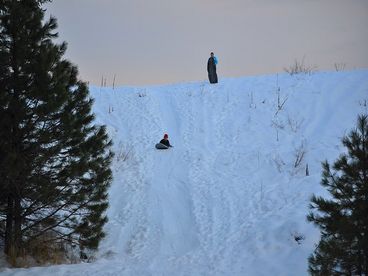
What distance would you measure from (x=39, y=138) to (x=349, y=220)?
5781 mm

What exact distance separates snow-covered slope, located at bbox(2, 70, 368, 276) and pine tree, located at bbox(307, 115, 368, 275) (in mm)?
2385

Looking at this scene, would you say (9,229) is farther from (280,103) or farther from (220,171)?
(280,103)

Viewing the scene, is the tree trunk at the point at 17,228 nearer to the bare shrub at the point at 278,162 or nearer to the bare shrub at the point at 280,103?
the bare shrub at the point at 278,162

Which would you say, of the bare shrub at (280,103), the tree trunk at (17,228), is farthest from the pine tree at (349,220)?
the bare shrub at (280,103)

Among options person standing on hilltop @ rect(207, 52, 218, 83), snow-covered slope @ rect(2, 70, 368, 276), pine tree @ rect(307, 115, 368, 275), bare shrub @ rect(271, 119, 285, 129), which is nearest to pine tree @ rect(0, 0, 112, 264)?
snow-covered slope @ rect(2, 70, 368, 276)

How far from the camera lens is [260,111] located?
64.6 feet

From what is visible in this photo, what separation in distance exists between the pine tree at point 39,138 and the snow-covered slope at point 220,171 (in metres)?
1.07

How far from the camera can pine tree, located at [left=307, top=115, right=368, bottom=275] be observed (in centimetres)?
626

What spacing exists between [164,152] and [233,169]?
2996 millimetres

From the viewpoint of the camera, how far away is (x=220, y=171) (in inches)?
588

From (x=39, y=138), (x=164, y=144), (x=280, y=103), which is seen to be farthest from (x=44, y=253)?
(x=280, y=103)

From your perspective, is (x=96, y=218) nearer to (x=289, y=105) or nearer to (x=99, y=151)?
(x=99, y=151)

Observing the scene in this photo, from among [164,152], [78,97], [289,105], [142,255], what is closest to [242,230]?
[142,255]

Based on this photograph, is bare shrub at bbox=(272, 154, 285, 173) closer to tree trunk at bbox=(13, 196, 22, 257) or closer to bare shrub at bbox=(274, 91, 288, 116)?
bare shrub at bbox=(274, 91, 288, 116)
